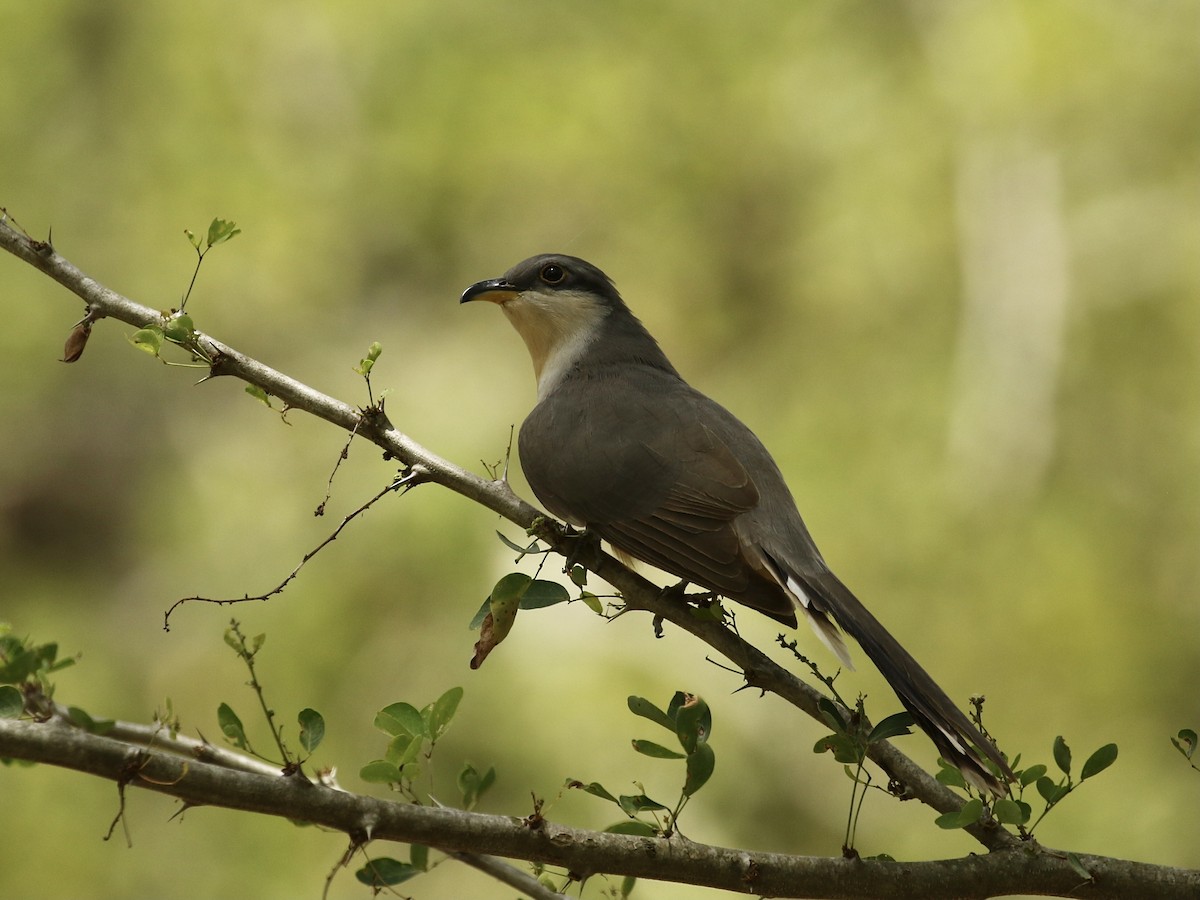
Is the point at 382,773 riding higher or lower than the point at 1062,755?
lower

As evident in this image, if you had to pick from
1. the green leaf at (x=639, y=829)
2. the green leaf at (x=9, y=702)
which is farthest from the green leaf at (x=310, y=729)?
the green leaf at (x=639, y=829)

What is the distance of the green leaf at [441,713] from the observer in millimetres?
2447

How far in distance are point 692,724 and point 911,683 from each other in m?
0.88

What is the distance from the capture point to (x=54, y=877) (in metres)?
9.11

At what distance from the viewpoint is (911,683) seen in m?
3.03

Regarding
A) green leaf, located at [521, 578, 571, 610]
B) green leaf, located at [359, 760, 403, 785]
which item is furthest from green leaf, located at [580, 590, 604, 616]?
green leaf, located at [359, 760, 403, 785]

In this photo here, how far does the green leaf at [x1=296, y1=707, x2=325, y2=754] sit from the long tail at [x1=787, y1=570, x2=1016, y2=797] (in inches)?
52.5

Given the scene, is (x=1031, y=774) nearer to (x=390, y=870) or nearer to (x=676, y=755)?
(x=676, y=755)

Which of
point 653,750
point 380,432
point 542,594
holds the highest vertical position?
point 380,432

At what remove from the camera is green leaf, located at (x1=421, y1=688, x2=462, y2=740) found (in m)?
2.45

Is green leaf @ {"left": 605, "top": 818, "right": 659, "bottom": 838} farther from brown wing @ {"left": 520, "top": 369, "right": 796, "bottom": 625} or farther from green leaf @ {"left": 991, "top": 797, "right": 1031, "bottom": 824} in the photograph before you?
brown wing @ {"left": 520, "top": 369, "right": 796, "bottom": 625}

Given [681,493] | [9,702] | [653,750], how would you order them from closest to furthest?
[9,702] → [653,750] → [681,493]

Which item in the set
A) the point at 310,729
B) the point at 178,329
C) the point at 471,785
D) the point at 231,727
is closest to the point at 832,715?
the point at 471,785

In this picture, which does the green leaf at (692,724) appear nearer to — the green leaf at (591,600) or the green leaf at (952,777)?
the green leaf at (591,600)
